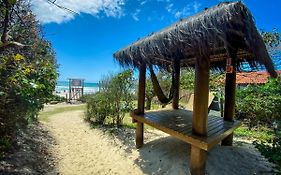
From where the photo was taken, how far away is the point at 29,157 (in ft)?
14.3

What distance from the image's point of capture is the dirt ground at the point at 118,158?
391 centimetres

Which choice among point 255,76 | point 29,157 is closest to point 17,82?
point 29,157

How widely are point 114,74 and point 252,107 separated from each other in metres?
4.71

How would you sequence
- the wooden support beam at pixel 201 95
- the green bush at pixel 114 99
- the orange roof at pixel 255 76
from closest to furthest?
the wooden support beam at pixel 201 95
the green bush at pixel 114 99
the orange roof at pixel 255 76

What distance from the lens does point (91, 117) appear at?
855 cm

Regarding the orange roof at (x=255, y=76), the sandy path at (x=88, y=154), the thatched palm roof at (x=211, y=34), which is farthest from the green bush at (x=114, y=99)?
the orange roof at (x=255, y=76)

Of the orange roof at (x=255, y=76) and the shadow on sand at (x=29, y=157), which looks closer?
the shadow on sand at (x=29, y=157)

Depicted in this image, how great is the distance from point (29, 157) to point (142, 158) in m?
2.21

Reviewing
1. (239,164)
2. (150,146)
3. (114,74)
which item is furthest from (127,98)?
(239,164)

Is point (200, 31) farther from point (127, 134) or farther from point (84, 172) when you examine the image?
point (127, 134)

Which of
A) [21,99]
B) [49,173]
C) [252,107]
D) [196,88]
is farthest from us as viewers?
[252,107]

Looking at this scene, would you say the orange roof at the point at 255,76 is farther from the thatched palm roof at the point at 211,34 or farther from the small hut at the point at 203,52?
the thatched palm roof at the point at 211,34

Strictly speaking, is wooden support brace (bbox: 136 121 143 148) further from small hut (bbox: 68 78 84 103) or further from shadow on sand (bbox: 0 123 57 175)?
small hut (bbox: 68 78 84 103)

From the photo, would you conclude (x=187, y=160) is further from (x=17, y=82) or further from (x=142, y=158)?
(x=17, y=82)
